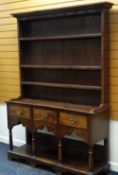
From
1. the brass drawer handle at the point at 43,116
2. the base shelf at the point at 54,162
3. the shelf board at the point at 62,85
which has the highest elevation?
the shelf board at the point at 62,85

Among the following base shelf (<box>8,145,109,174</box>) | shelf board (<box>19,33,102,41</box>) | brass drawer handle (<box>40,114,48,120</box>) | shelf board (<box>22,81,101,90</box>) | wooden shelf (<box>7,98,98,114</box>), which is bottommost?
base shelf (<box>8,145,109,174</box>)

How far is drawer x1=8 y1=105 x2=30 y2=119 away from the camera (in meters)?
3.86

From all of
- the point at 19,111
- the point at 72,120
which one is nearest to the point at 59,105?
the point at 72,120

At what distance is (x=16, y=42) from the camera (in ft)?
14.4

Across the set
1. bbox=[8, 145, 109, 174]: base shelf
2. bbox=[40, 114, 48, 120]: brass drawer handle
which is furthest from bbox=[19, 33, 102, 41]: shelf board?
bbox=[8, 145, 109, 174]: base shelf

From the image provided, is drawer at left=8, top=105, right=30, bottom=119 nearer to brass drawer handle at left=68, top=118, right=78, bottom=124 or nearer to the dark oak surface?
the dark oak surface

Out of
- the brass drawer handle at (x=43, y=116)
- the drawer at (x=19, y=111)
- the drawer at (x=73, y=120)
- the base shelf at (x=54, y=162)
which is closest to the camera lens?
the drawer at (x=73, y=120)

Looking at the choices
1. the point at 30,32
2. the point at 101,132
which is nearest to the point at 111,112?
the point at 101,132

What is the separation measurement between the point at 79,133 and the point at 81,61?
0.84 m

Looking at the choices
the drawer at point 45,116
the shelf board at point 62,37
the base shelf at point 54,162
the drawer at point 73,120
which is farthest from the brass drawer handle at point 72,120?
the shelf board at point 62,37

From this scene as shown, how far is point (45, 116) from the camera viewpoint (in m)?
3.68

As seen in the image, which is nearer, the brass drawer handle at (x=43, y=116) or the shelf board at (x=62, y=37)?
the shelf board at (x=62, y=37)

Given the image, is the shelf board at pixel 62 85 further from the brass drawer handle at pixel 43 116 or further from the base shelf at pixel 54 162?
the base shelf at pixel 54 162

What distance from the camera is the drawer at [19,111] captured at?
386cm
